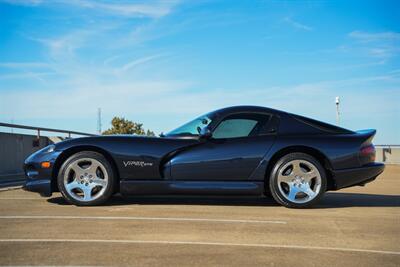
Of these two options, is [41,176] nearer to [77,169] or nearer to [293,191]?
[77,169]

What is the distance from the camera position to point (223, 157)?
5.69m

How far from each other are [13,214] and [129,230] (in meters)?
1.60

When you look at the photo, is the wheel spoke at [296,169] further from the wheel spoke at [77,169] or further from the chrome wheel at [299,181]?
the wheel spoke at [77,169]

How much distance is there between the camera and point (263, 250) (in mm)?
3568

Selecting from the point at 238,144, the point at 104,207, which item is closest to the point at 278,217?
the point at 238,144

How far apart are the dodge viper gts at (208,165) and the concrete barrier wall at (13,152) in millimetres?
5520

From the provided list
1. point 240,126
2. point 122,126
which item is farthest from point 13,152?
point 122,126

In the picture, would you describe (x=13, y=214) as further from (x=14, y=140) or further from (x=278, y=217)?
(x=14, y=140)

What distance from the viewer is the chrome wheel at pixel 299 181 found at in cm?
570

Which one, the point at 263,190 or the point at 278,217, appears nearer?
the point at 278,217

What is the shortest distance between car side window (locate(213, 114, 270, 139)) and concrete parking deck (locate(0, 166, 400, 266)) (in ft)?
2.97

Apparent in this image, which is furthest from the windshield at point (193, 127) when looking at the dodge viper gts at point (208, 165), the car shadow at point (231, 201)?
the car shadow at point (231, 201)

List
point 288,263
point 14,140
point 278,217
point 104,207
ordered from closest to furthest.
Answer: point 288,263 → point 278,217 → point 104,207 → point 14,140

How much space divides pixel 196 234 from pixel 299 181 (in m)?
2.11
